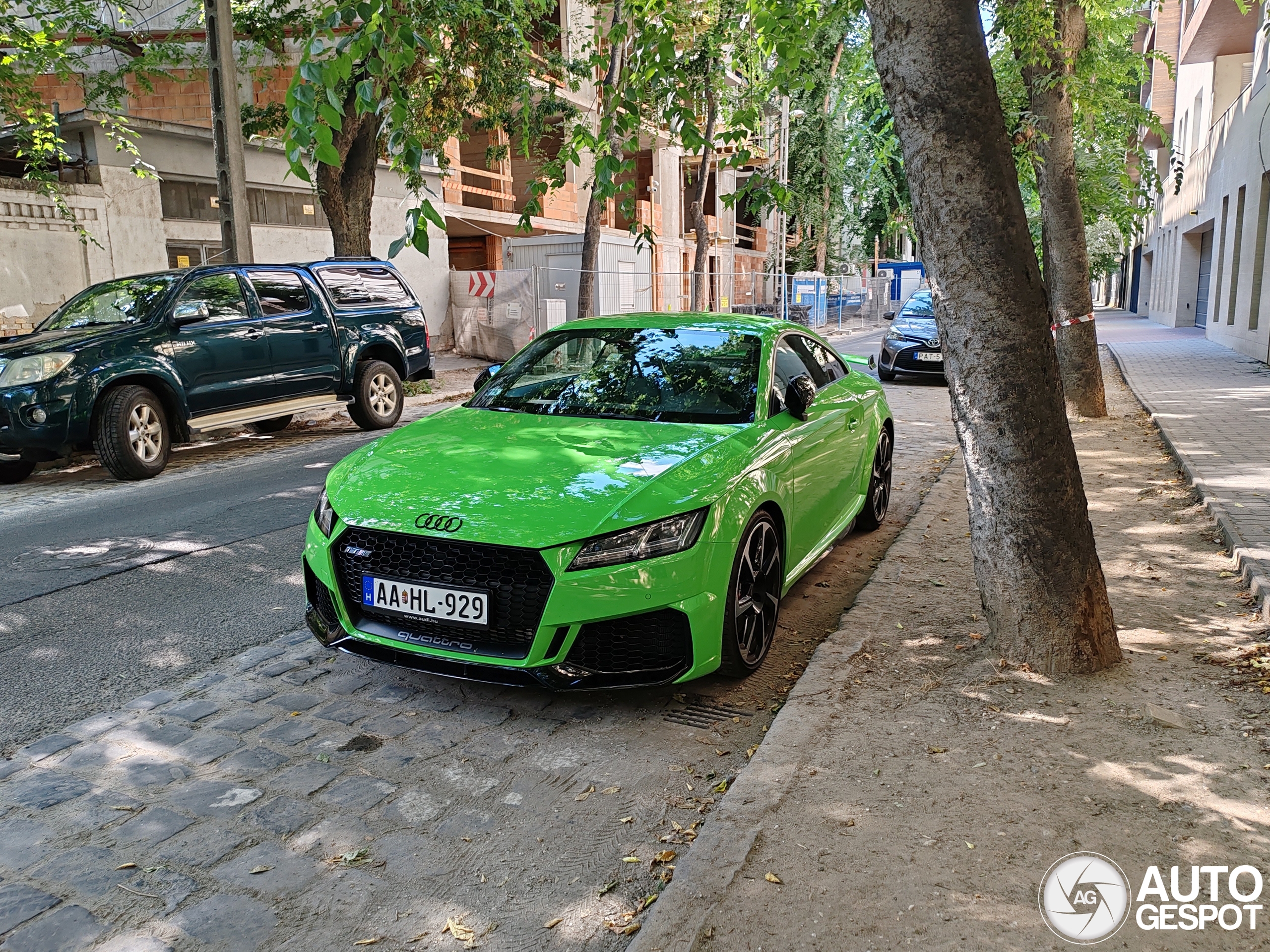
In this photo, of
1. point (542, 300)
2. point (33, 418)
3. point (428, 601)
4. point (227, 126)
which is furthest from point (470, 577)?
point (542, 300)

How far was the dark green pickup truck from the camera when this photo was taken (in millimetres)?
8883

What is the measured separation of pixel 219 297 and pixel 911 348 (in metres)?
11.1

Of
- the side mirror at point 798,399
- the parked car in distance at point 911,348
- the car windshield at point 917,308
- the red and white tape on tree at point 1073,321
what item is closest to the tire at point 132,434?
the side mirror at point 798,399

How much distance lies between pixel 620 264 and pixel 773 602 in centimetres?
2247

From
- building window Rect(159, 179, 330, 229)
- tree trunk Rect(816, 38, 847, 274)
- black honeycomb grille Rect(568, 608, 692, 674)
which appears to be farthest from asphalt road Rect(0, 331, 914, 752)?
tree trunk Rect(816, 38, 847, 274)

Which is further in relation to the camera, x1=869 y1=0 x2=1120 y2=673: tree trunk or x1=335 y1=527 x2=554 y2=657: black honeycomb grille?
x1=869 y1=0 x2=1120 y2=673: tree trunk

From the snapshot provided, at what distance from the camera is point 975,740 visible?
12.1 ft

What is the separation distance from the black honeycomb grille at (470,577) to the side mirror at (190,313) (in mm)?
6792

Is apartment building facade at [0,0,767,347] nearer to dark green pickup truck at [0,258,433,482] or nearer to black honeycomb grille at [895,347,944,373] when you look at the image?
dark green pickup truck at [0,258,433,482]

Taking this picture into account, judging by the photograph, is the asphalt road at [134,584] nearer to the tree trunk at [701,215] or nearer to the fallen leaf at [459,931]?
the fallen leaf at [459,931]

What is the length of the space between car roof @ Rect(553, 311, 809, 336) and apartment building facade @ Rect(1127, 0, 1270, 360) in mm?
11253

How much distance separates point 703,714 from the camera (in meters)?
4.14

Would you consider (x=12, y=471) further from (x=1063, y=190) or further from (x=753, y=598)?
(x=1063, y=190)

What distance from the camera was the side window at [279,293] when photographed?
10812 millimetres
